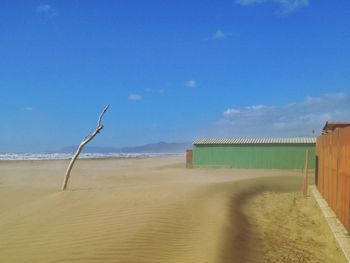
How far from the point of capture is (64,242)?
784 cm

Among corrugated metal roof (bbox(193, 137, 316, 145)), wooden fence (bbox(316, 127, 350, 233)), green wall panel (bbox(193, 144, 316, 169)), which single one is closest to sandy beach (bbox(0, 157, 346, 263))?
wooden fence (bbox(316, 127, 350, 233))

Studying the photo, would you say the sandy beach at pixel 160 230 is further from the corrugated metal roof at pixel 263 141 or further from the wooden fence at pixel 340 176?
the corrugated metal roof at pixel 263 141

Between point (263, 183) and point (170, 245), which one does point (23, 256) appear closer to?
point (170, 245)

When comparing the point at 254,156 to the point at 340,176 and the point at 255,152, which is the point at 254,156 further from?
the point at 340,176

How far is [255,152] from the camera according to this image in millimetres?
31516

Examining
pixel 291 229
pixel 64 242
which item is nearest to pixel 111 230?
pixel 64 242

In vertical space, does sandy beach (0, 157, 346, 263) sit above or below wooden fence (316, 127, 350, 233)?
below

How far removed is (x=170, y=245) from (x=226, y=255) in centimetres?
114

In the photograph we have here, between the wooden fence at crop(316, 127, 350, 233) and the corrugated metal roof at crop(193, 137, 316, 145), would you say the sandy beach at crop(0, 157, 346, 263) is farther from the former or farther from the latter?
the corrugated metal roof at crop(193, 137, 316, 145)

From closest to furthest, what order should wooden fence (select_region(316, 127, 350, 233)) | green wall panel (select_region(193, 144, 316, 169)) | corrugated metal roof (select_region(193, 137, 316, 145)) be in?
1. wooden fence (select_region(316, 127, 350, 233))
2. green wall panel (select_region(193, 144, 316, 169))
3. corrugated metal roof (select_region(193, 137, 316, 145))

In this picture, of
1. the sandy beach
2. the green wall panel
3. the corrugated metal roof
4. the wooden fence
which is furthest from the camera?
the corrugated metal roof

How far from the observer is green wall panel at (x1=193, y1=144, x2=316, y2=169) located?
98.8 ft

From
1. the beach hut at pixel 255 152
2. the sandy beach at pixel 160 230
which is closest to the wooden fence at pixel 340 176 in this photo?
the sandy beach at pixel 160 230

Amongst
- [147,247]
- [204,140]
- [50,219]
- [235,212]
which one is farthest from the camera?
[204,140]
